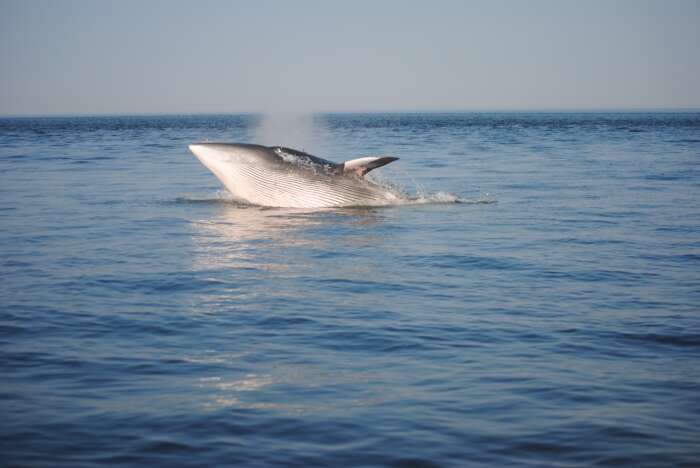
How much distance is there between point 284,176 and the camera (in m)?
19.5

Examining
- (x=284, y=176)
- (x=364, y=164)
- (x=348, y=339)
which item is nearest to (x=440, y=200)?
(x=364, y=164)

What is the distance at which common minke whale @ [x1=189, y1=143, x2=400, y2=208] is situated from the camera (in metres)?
19.0

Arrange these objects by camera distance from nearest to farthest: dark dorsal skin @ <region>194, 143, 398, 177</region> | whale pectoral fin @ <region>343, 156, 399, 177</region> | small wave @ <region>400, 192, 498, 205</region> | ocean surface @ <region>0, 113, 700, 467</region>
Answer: ocean surface @ <region>0, 113, 700, 467</region>, whale pectoral fin @ <region>343, 156, 399, 177</region>, dark dorsal skin @ <region>194, 143, 398, 177</region>, small wave @ <region>400, 192, 498, 205</region>

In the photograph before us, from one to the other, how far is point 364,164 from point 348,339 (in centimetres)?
1001

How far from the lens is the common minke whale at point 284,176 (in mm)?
19047

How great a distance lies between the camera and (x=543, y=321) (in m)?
9.96

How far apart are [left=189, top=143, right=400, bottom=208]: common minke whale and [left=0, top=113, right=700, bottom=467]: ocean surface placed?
1.81ft

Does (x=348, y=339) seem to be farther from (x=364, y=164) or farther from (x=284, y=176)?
(x=284, y=176)

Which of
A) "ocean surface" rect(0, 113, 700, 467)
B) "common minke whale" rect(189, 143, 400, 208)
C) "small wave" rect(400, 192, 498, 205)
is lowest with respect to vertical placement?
"ocean surface" rect(0, 113, 700, 467)

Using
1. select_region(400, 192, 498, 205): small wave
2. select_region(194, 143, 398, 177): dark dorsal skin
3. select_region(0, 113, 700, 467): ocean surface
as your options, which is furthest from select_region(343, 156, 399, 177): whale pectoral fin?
select_region(400, 192, 498, 205): small wave

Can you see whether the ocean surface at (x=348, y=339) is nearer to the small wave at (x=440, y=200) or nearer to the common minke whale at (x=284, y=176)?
the common minke whale at (x=284, y=176)

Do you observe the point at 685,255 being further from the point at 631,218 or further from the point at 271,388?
the point at 271,388

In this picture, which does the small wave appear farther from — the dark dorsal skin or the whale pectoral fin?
the dark dorsal skin

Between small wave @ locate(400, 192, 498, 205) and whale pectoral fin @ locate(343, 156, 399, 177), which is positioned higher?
whale pectoral fin @ locate(343, 156, 399, 177)
